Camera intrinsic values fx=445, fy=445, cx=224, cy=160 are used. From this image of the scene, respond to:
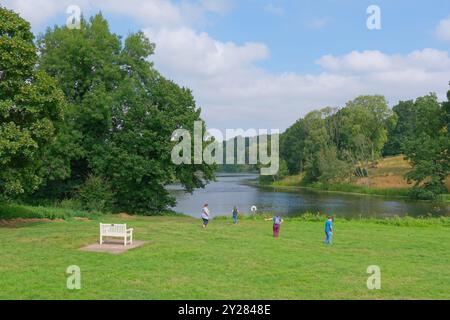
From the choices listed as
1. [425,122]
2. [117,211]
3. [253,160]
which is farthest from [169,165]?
[253,160]

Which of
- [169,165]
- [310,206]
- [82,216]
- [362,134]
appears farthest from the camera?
[362,134]

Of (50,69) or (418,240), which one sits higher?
(50,69)

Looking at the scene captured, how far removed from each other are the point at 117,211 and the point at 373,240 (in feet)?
83.0

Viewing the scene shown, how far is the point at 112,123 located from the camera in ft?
140

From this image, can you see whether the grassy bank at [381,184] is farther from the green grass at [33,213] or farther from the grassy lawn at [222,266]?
the green grass at [33,213]

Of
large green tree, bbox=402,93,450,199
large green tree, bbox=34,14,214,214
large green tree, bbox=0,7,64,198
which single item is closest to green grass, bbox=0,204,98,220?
large green tree, bbox=0,7,64,198

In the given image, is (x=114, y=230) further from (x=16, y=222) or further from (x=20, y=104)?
(x=16, y=222)

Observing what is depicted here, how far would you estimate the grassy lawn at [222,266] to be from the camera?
439 inches

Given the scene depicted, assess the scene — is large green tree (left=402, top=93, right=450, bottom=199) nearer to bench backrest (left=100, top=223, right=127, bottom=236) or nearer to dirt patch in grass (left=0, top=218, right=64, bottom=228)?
dirt patch in grass (left=0, top=218, right=64, bottom=228)

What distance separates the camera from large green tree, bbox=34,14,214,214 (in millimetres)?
38781

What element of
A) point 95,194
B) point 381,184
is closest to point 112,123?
point 95,194

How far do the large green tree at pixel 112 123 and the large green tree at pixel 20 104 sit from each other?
48.4ft
